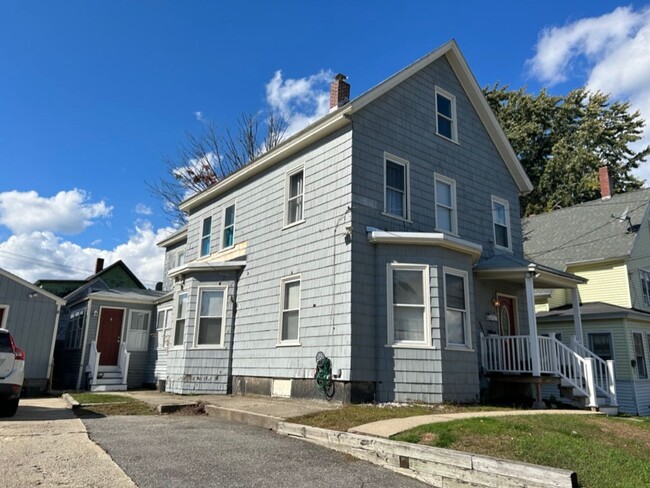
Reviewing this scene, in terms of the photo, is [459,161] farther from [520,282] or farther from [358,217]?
[358,217]

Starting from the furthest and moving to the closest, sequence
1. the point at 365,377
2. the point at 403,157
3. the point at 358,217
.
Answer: the point at 403,157 < the point at 358,217 < the point at 365,377

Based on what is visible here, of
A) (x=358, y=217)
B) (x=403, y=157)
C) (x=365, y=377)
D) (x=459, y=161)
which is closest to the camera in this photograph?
(x=365, y=377)

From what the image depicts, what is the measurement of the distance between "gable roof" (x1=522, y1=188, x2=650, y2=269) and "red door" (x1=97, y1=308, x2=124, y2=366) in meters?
18.3

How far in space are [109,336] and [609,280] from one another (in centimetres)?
1999

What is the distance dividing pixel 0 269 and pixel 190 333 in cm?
700

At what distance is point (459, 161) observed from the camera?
14477mm

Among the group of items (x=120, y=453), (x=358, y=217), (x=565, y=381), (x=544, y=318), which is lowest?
(x=120, y=453)

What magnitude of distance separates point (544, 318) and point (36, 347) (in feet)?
60.4

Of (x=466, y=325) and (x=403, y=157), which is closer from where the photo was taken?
(x=466, y=325)

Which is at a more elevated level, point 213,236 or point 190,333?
point 213,236

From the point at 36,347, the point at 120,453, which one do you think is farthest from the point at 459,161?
the point at 36,347

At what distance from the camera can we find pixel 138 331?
1897 cm

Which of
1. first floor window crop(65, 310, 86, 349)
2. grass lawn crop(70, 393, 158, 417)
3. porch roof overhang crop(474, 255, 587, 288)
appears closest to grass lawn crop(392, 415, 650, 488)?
porch roof overhang crop(474, 255, 587, 288)

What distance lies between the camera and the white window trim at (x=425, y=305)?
10.7 meters
